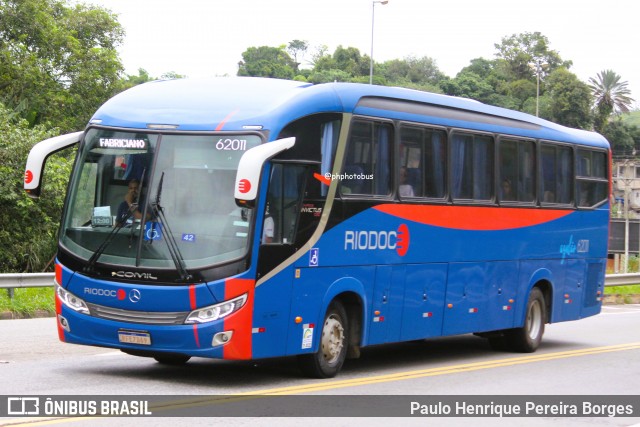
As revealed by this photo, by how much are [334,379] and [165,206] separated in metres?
2.76

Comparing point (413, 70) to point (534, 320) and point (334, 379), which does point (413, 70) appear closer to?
point (534, 320)

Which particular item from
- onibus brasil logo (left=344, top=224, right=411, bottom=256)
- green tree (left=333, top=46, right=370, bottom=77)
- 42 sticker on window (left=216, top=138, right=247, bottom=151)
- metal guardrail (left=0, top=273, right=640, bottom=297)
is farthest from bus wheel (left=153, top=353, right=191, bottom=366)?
green tree (left=333, top=46, right=370, bottom=77)

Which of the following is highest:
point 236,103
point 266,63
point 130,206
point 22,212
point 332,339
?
point 266,63

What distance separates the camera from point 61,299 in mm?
11367

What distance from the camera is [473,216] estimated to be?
15.1 m

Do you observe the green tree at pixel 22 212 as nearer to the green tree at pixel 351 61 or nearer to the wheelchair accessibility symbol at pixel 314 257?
the wheelchair accessibility symbol at pixel 314 257

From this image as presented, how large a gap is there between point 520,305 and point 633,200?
79894mm

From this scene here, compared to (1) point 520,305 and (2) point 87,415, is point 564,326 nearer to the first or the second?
(1) point 520,305

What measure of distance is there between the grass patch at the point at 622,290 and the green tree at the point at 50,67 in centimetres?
2641

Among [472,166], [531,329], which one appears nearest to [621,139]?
[531,329]

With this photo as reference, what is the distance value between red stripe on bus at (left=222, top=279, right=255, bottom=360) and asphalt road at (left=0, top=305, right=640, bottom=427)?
14.7 inches

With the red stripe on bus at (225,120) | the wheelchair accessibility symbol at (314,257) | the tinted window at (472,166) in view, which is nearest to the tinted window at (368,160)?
the wheelchair accessibility symbol at (314,257)

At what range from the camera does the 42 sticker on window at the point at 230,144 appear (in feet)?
35.9

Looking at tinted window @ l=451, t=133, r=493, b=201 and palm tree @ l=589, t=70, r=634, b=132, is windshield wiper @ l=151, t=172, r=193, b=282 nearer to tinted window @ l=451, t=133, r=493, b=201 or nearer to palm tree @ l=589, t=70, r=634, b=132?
tinted window @ l=451, t=133, r=493, b=201
